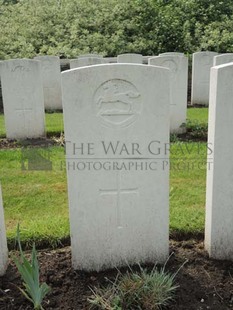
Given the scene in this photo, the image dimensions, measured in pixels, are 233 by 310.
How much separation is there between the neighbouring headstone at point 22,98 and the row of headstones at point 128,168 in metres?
4.00

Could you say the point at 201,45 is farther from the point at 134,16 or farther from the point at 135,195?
the point at 135,195

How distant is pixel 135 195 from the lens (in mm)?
2898

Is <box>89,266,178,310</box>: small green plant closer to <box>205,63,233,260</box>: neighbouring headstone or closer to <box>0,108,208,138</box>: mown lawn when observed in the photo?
<box>205,63,233,260</box>: neighbouring headstone

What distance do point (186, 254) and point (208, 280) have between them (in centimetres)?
35

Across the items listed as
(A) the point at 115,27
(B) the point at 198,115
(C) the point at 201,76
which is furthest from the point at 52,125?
(A) the point at 115,27

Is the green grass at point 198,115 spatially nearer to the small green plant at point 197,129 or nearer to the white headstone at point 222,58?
the small green plant at point 197,129

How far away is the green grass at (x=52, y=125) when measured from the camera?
710cm

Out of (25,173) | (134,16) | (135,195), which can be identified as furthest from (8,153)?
(134,16)

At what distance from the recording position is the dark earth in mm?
2588

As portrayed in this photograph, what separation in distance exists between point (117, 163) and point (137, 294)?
899 mm

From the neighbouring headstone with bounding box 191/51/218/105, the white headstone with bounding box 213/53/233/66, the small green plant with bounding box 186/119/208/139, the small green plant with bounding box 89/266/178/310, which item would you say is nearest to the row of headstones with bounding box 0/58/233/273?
the small green plant with bounding box 89/266/178/310

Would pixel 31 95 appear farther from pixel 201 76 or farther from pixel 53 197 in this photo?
pixel 201 76

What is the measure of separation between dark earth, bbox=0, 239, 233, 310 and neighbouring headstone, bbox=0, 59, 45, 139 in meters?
3.87

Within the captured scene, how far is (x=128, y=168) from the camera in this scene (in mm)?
2857
